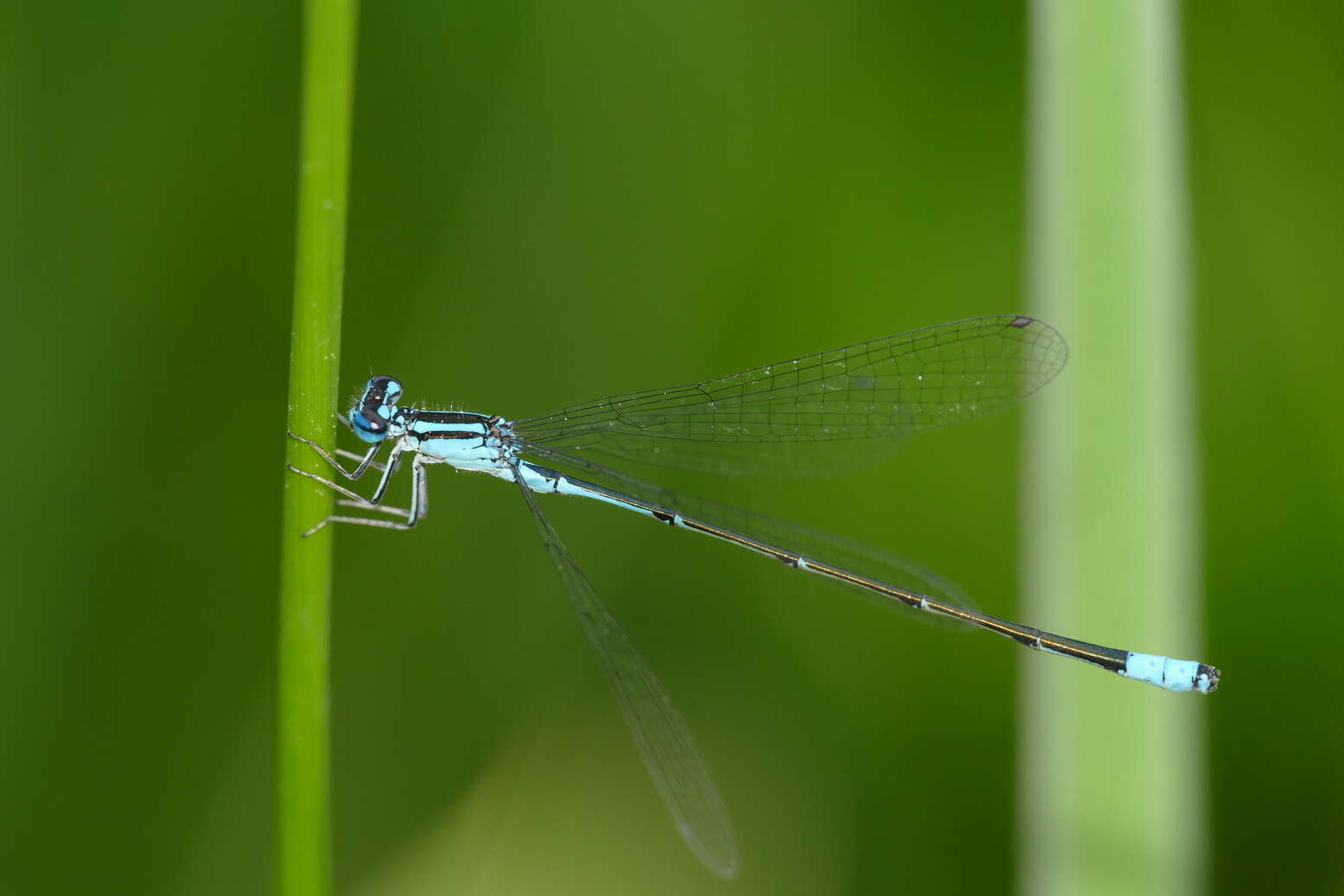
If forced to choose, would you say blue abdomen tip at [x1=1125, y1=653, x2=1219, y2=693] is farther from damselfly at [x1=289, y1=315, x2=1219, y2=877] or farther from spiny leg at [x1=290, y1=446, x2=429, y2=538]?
spiny leg at [x1=290, y1=446, x2=429, y2=538]

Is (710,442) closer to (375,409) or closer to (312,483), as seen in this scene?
(375,409)

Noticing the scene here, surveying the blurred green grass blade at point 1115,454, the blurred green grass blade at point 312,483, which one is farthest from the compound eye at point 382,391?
the blurred green grass blade at point 1115,454

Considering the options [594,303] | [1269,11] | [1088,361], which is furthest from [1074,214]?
[594,303]

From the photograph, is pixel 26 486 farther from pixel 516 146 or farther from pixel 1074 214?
pixel 1074 214

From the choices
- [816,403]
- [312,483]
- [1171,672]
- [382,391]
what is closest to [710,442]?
[816,403]

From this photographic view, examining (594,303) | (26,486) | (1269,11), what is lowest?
(26,486)

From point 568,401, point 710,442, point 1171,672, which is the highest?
point 568,401
